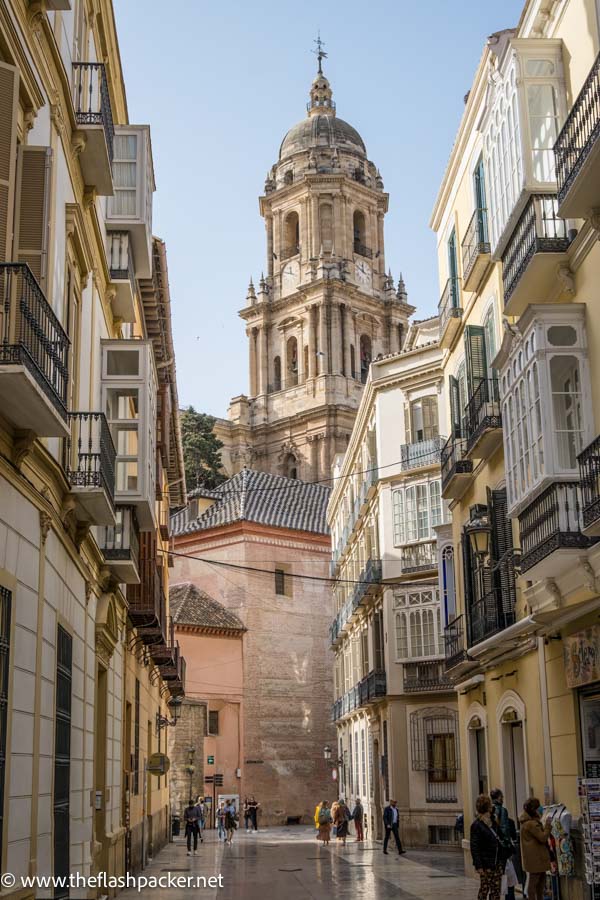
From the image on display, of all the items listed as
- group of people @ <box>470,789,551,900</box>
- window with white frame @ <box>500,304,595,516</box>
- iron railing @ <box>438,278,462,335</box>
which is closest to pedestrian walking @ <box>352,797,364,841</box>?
iron railing @ <box>438,278,462,335</box>

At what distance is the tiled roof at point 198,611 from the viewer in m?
50.2

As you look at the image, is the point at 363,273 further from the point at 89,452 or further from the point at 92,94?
the point at 89,452

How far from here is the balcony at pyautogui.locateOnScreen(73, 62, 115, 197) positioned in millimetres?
12539

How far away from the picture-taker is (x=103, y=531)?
1594 cm

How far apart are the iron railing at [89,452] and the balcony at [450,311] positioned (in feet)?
28.7

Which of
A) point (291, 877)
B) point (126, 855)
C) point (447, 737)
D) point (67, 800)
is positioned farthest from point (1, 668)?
point (447, 737)

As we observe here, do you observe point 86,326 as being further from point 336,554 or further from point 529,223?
point 336,554

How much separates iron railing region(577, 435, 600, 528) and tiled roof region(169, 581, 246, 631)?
38.5 metres

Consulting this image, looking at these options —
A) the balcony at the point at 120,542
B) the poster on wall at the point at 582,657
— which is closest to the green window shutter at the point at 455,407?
the balcony at the point at 120,542

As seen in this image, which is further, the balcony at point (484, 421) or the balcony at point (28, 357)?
the balcony at point (484, 421)

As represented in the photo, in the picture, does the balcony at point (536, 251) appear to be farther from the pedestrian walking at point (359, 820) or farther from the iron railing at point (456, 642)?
the pedestrian walking at point (359, 820)

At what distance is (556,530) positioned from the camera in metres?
12.2

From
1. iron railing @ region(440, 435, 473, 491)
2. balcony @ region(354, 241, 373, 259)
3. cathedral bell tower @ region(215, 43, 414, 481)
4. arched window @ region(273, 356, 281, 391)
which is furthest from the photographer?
balcony @ region(354, 241, 373, 259)

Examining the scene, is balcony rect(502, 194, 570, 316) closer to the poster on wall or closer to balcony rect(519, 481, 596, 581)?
balcony rect(519, 481, 596, 581)
